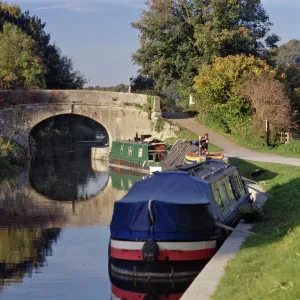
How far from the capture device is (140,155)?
1318 inches

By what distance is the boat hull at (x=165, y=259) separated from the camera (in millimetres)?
11359

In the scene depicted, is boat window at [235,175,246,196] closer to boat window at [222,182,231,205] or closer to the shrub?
boat window at [222,182,231,205]

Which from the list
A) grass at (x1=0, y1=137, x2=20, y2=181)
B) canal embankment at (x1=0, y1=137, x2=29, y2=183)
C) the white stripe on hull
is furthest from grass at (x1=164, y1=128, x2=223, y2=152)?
the white stripe on hull

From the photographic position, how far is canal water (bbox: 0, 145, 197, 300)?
11.8 m

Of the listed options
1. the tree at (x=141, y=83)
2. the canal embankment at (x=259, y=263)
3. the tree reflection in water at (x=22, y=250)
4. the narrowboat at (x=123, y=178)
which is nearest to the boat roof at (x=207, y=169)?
the canal embankment at (x=259, y=263)

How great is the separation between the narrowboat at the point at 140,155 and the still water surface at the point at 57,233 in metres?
1.17

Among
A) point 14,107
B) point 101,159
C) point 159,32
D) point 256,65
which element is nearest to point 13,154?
point 14,107

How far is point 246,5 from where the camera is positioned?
3759cm

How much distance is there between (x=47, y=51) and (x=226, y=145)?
22838mm

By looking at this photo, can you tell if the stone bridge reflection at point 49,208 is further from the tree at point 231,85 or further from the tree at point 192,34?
the tree at point 192,34

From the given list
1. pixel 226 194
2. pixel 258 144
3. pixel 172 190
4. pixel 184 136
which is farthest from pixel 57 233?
pixel 184 136

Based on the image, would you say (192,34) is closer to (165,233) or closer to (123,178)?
(123,178)

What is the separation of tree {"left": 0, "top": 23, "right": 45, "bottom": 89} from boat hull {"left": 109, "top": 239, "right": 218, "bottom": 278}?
108 ft

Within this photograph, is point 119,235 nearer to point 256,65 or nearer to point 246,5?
point 256,65
